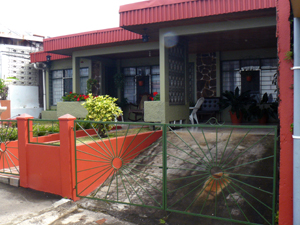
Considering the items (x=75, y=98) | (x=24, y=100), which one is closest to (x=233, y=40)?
(x=75, y=98)

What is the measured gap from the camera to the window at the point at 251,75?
9047 mm

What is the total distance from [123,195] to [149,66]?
686 cm

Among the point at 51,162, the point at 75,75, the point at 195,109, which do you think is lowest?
the point at 51,162

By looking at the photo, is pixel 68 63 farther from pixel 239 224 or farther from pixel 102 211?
pixel 239 224

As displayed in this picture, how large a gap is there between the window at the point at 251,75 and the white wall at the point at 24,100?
8235mm

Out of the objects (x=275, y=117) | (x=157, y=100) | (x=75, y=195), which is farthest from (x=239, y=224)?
(x=275, y=117)

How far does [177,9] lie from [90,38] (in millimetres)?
3493

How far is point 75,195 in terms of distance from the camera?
15.8 ft

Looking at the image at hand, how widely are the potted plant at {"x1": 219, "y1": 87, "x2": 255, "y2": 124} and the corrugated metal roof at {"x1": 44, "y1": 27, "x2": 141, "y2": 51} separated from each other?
3.13m

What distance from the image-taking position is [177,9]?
20.6 ft

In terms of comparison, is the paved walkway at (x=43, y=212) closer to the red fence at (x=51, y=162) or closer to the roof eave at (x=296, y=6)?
the red fence at (x=51, y=162)

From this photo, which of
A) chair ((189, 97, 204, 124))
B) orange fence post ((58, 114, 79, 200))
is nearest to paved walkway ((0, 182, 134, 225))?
orange fence post ((58, 114, 79, 200))

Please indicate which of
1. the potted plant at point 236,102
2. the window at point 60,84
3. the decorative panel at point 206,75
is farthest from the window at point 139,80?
the potted plant at point 236,102

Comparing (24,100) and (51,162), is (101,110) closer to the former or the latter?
(51,162)
